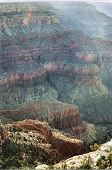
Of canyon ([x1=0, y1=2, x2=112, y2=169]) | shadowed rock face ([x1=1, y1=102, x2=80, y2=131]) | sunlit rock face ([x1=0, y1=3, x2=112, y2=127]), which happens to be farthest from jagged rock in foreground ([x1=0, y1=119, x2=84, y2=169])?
sunlit rock face ([x1=0, y1=3, x2=112, y2=127])

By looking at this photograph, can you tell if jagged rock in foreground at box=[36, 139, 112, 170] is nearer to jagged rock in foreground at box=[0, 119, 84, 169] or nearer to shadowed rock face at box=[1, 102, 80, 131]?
jagged rock in foreground at box=[0, 119, 84, 169]

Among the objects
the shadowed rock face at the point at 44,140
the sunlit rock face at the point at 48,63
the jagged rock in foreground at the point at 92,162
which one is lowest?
the sunlit rock face at the point at 48,63

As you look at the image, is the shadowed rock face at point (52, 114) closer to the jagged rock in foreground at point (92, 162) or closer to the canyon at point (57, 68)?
the canyon at point (57, 68)

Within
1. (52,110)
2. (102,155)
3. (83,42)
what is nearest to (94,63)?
(83,42)

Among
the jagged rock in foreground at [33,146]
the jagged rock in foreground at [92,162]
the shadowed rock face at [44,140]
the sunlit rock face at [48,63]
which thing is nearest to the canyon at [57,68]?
the sunlit rock face at [48,63]

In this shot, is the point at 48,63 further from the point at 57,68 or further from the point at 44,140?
the point at 44,140
